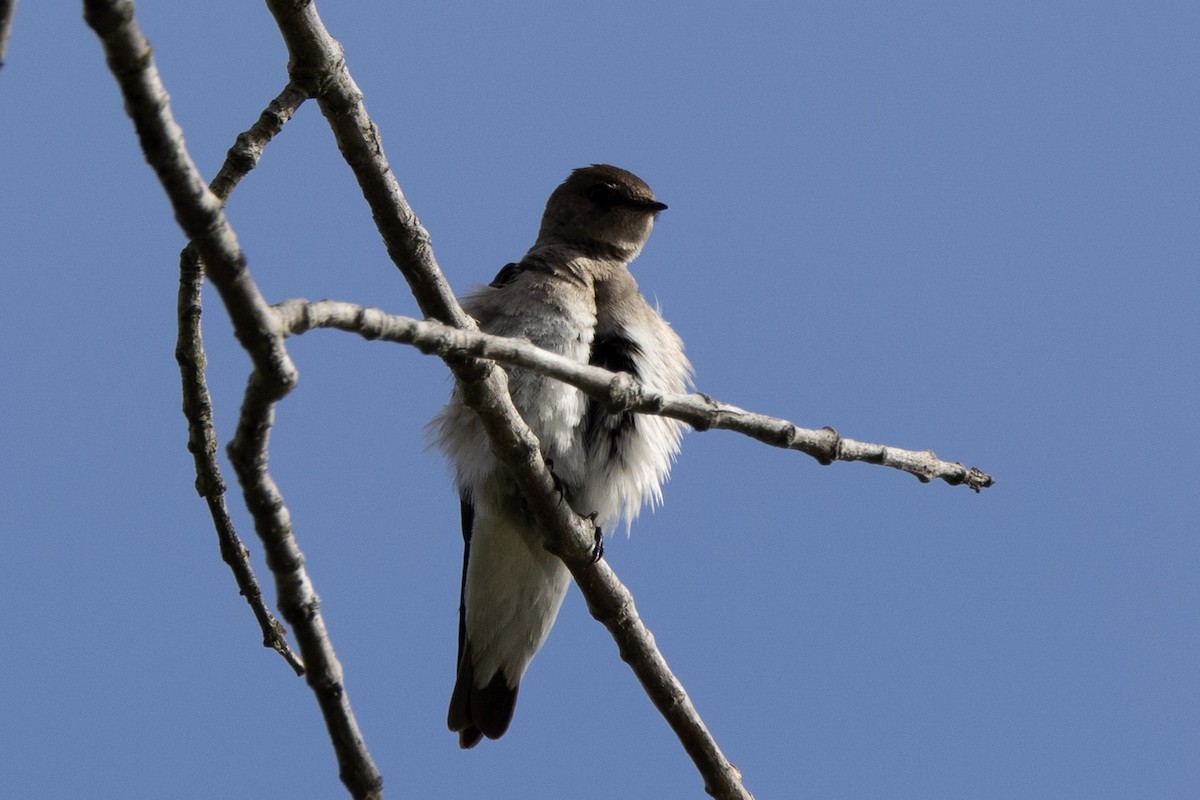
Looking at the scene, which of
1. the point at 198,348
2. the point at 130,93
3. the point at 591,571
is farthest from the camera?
the point at 591,571

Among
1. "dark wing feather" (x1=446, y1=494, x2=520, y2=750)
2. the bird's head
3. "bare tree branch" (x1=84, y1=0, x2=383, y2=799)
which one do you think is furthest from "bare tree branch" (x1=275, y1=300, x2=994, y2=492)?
the bird's head

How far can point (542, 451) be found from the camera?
17.9ft

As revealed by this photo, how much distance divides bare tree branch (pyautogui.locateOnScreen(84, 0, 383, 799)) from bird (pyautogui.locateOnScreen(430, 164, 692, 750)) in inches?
92.8

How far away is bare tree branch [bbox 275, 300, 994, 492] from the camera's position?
2.44 m

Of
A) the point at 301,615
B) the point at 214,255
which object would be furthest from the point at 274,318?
the point at 301,615

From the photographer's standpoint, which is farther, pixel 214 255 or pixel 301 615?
pixel 301 615

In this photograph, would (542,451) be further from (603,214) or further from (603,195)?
(603,195)

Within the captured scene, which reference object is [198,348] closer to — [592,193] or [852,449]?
[852,449]

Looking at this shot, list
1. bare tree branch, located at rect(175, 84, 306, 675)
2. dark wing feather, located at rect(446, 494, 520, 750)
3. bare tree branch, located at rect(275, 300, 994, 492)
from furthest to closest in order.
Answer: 1. dark wing feather, located at rect(446, 494, 520, 750)
2. bare tree branch, located at rect(175, 84, 306, 675)
3. bare tree branch, located at rect(275, 300, 994, 492)

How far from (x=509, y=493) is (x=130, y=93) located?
3.73 metres

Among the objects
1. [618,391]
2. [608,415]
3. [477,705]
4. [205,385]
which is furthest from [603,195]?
[618,391]

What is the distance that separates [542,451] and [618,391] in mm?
2336

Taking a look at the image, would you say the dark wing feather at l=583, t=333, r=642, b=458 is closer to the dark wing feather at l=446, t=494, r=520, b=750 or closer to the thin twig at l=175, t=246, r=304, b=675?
the dark wing feather at l=446, t=494, r=520, b=750

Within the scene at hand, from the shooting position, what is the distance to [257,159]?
3689 millimetres
